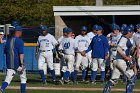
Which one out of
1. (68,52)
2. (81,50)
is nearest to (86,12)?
(81,50)

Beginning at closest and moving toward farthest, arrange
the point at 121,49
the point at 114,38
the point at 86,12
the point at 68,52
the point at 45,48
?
the point at 121,49
the point at 114,38
the point at 45,48
the point at 68,52
the point at 86,12

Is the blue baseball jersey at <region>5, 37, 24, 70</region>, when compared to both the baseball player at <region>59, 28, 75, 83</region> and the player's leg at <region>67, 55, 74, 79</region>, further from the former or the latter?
the player's leg at <region>67, 55, 74, 79</region>

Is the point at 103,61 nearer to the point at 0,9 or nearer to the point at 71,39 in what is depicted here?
the point at 71,39

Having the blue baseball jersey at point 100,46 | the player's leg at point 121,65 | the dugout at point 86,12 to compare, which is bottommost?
the player's leg at point 121,65

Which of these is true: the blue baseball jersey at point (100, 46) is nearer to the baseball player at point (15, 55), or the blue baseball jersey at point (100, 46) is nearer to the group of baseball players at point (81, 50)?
the group of baseball players at point (81, 50)

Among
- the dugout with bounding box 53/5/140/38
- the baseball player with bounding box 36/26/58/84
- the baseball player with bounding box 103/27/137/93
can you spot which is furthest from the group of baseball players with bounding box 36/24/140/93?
the dugout with bounding box 53/5/140/38

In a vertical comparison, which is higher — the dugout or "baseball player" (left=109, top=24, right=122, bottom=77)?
the dugout

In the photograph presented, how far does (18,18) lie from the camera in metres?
48.7

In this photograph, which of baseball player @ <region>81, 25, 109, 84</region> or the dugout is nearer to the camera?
baseball player @ <region>81, 25, 109, 84</region>

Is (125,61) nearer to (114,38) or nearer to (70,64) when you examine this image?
(114,38)

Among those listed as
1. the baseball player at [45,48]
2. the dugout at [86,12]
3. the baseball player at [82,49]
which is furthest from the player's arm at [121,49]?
the dugout at [86,12]

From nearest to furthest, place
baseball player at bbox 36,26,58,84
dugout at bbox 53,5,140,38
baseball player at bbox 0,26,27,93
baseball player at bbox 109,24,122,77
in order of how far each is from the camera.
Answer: baseball player at bbox 0,26,27,93 < baseball player at bbox 109,24,122,77 < baseball player at bbox 36,26,58,84 < dugout at bbox 53,5,140,38

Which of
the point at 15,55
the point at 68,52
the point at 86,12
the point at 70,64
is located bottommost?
the point at 70,64

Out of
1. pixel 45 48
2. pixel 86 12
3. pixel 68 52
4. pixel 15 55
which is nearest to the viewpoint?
pixel 15 55
